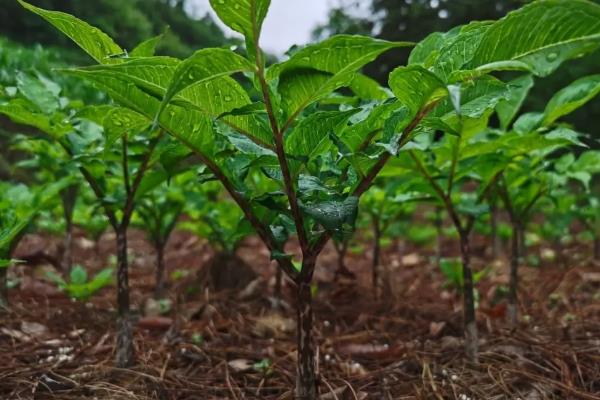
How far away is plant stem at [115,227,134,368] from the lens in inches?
51.1

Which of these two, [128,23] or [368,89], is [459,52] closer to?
[368,89]

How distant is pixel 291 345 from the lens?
1554 millimetres

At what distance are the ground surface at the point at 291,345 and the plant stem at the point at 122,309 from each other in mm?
41

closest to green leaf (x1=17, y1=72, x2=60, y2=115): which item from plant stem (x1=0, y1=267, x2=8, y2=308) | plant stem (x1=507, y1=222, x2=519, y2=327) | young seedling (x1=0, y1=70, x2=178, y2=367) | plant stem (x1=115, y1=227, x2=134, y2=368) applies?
young seedling (x1=0, y1=70, x2=178, y2=367)

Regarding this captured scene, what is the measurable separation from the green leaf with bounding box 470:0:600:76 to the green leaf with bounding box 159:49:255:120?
356 millimetres

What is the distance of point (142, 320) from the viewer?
1.75 metres

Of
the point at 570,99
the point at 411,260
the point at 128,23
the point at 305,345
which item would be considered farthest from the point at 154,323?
the point at 128,23

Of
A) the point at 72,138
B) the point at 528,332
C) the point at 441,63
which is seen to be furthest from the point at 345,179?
the point at 528,332

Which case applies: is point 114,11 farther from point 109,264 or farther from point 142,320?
point 142,320

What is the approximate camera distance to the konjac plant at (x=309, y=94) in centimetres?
67

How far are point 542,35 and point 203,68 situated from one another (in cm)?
47

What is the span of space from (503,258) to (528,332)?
174 centimetres

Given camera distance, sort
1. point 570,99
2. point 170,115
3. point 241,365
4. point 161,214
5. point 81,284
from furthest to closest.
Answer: point 161,214
point 81,284
point 241,365
point 570,99
point 170,115

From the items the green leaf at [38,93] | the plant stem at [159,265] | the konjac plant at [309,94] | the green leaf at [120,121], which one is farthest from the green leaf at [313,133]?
the plant stem at [159,265]
